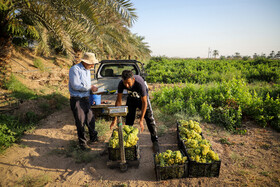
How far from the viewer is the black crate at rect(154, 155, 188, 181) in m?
2.81

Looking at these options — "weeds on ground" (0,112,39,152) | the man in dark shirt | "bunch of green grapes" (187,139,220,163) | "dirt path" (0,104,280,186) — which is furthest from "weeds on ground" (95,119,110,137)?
"bunch of green grapes" (187,139,220,163)

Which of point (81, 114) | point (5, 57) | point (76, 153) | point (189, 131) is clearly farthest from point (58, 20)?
point (189, 131)

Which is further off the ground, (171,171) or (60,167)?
(171,171)

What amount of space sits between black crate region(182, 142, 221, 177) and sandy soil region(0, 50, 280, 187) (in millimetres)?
88

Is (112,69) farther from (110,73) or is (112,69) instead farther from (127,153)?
(127,153)

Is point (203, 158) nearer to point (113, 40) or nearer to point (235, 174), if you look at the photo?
point (235, 174)

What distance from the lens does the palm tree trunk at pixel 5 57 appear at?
19.1 feet

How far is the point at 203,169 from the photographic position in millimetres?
2865

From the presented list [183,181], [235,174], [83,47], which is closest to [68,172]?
[183,181]

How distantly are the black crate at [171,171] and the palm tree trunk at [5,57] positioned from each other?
670cm

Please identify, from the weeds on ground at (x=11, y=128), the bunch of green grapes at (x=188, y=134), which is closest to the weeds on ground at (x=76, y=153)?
the weeds on ground at (x=11, y=128)

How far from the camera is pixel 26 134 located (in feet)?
14.9

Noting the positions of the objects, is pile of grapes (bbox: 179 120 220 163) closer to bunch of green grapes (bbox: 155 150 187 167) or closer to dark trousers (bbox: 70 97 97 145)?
bunch of green grapes (bbox: 155 150 187 167)

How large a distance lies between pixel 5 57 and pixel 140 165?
6344 mm
